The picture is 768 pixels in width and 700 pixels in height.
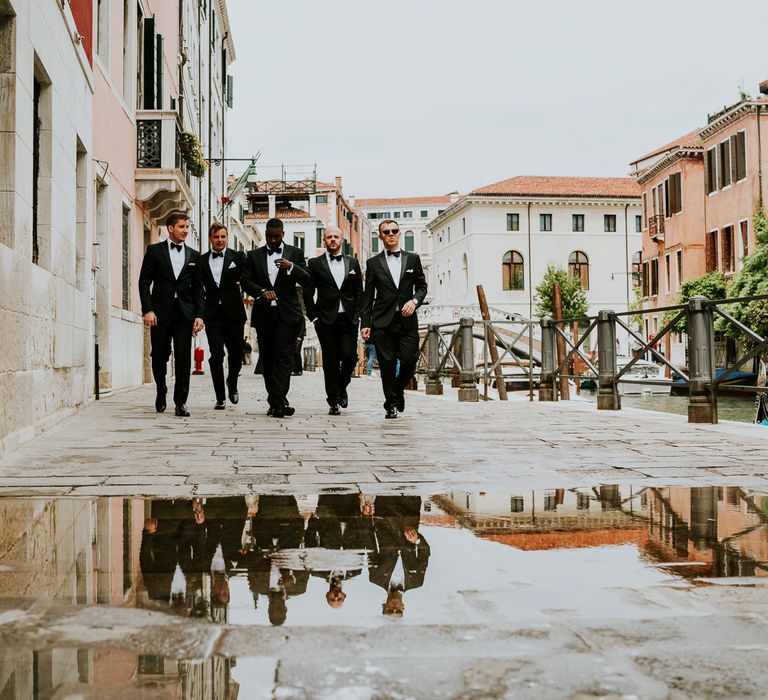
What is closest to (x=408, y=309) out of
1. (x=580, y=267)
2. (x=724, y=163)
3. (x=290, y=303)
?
(x=290, y=303)

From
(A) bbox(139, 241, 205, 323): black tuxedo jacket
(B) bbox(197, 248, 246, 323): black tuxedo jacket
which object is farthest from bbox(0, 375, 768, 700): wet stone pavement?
(B) bbox(197, 248, 246, 323): black tuxedo jacket

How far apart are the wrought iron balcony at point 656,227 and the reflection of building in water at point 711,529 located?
49.1 m

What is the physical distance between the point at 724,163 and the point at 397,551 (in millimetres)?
42945

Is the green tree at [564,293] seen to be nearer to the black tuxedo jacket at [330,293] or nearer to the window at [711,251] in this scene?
the window at [711,251]

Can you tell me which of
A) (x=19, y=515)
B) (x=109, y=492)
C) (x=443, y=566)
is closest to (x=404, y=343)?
(x=109, y=492)

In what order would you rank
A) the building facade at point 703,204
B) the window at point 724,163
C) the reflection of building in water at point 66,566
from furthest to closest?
the window at point 724,163 < the building facade at point 703,204 < the reflection of building in water at point 66,566

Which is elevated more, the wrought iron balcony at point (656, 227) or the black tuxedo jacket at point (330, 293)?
the wrought iron balcony at point (656, 227)

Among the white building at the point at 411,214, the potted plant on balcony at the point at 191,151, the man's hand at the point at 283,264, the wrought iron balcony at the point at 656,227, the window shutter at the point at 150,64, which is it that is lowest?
the man's hand at the point at 283,264

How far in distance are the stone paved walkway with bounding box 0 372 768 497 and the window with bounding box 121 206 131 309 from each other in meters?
6.74

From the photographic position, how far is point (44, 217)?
8953mm

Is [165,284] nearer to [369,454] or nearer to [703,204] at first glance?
[369,454]

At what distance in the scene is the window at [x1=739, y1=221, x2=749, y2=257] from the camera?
1628 inches

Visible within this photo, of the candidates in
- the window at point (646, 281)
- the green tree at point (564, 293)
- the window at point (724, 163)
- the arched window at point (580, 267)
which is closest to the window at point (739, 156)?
the window at point (724, 163)

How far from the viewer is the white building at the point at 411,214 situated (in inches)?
5012
